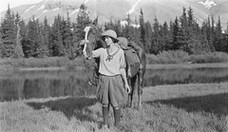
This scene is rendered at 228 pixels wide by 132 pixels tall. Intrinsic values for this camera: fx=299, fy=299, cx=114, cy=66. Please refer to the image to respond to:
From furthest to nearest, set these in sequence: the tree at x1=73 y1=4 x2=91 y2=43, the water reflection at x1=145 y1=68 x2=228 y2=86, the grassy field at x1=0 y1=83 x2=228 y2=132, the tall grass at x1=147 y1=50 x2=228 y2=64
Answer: the tall grass at x1=147 y1=50 x2=228 y2=64
the water reflection at x1=145 y1=68 x2=228 y2=86
the tree at x1=73 y1=4 x2=91 y2=43
the grassy field at x1=0 y1=83 x2=228 y2=132

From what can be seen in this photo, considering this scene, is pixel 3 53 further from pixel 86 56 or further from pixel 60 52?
pixel 86 56

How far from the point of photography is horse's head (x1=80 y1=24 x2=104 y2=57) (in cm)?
646

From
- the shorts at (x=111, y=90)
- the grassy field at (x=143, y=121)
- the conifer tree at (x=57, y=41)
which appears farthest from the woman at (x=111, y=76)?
the conifer tree at (x=57, y=41)

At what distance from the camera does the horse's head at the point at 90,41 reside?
6.46 meters

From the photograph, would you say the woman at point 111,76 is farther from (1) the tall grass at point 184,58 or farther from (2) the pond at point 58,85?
(1) the tall grass at point 184,58

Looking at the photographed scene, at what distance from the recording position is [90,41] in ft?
21.9

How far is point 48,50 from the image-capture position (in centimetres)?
6969

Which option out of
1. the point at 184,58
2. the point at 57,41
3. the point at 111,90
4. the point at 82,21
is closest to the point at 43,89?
the point at 82,21

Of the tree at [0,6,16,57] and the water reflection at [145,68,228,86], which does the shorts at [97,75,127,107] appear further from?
the tree at [0,6,16,57]

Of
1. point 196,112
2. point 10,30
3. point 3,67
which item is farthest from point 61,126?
point 10,30

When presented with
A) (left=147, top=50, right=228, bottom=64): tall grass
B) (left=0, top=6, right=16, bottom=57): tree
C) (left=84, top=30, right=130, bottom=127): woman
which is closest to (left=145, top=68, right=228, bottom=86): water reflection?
(left=84, top=30, right=130, bottom=127): woman

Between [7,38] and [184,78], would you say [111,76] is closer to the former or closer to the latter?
[184,78]

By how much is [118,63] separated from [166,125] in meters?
1.64

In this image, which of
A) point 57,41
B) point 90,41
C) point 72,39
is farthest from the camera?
point 57,41
